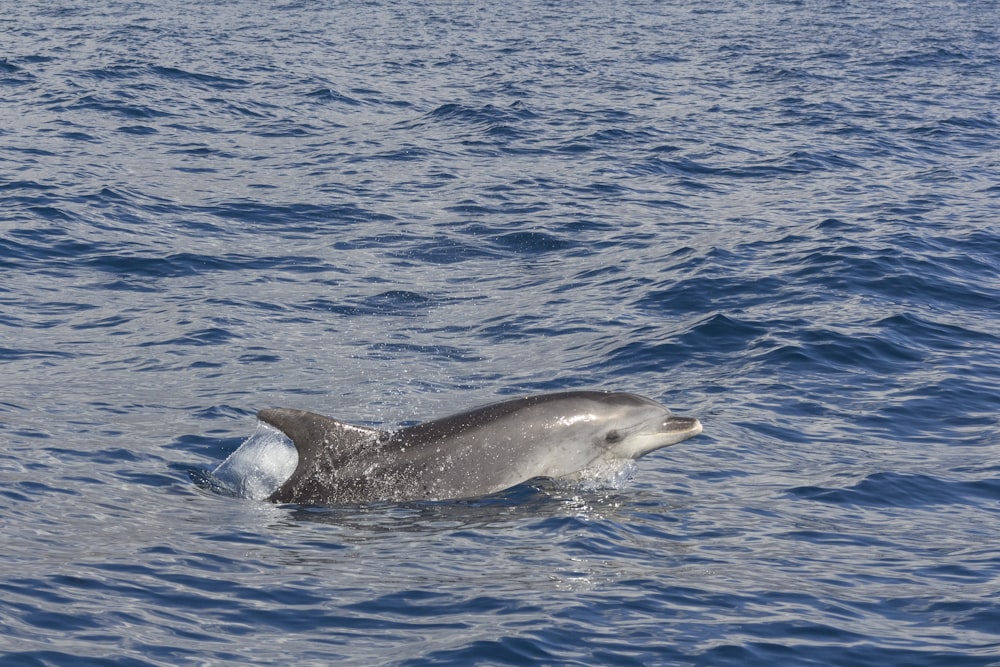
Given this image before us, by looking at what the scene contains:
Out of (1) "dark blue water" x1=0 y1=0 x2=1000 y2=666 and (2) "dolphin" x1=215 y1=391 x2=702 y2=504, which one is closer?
(1) "dark blue water" x1=0 y1=0 x2=1000 y2=666

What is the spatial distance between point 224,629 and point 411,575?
1.69m

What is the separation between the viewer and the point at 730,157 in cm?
3131

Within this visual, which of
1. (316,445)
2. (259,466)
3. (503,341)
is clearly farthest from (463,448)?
(503,341)

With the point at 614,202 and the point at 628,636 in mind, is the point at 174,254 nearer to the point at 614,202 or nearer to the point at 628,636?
the point at 614,202

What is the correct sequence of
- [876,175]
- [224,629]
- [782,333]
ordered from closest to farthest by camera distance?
[224,629], [782,333], [876,175]

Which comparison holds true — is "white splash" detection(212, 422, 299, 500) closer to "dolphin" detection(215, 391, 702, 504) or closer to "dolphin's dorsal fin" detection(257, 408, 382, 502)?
"dolphin" detection(215, 391, 702, 504)

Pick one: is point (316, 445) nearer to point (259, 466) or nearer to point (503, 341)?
point (259, 466)

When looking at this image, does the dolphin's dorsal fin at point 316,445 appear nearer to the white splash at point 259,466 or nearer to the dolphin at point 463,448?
the dolphin at point 463,448

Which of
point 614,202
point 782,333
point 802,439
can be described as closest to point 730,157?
point 614,202

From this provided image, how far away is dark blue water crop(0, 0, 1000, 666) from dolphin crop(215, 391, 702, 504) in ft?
0.98

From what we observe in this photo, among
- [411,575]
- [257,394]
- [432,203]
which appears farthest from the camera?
[432,203]

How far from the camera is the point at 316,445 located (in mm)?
12469

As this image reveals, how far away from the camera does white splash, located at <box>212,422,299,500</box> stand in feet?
43.1

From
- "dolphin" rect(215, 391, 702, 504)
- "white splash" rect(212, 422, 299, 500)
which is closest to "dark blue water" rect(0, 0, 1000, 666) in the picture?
"dolphin" rect(215, 391, 702, 504)
